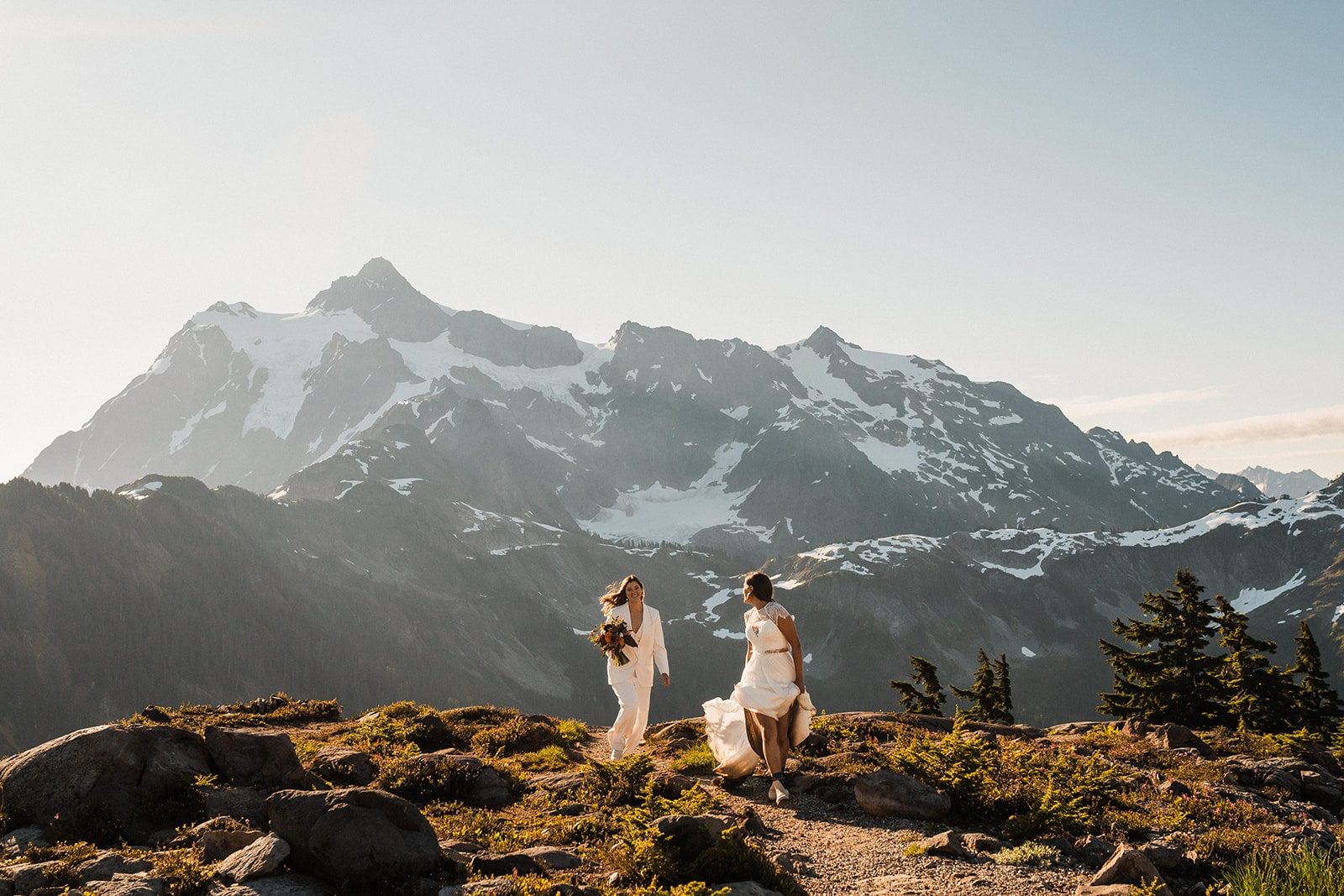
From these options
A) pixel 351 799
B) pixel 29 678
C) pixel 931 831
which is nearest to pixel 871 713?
pixel 931 831

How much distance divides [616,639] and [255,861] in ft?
28.7

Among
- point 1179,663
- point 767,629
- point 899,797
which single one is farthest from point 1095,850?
point 1179,663

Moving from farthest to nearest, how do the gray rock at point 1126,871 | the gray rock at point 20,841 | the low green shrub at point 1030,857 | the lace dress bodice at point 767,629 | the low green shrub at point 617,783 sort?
1. the lace dress bodice at point 767,629
2. the low green shrub at point 617,783
3. the low green shrub at point 1030,857
4. the gray rock at point 20,841
5. the gray rock at point 1126,871

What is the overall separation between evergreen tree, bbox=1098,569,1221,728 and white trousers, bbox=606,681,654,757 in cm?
2234

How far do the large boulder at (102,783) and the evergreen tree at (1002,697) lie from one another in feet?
175

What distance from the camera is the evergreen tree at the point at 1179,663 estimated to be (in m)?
32.0

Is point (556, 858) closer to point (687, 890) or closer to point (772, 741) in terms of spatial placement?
point (687, 890)

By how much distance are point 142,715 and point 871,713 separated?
19595 mm

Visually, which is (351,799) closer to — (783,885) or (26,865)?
(26,865)

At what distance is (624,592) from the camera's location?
17359 millimetres

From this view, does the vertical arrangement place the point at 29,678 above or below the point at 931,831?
below

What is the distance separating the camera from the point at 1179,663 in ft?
107

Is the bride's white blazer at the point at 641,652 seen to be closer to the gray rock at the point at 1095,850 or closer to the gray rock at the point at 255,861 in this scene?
the gray rock at the point at 1095,850

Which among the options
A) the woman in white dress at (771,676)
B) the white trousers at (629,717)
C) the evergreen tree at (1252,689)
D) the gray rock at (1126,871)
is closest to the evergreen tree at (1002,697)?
the evergreen tree at (1252,689)
